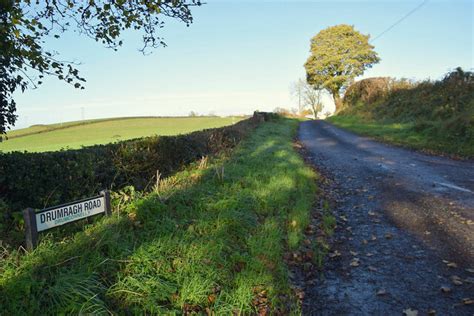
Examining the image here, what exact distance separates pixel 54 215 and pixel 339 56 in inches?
2058

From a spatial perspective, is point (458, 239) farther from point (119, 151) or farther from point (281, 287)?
point (119, 151)

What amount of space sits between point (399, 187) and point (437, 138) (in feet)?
26.0

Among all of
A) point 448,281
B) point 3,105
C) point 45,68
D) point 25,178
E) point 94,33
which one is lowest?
point 448,281

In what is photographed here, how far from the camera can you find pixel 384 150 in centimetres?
1388

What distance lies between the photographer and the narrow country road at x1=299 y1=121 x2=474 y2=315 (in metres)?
3.51

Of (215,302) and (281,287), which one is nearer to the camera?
(215,302)

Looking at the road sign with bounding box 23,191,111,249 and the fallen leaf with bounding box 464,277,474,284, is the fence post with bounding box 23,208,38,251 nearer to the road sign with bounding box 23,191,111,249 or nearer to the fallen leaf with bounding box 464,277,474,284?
the road sign with bounding box 23,191,111,249

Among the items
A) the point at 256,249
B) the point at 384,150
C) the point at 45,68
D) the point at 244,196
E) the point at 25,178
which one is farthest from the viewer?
the point at 384,150

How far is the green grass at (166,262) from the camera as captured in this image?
115 inches

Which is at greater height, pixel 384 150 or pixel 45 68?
pixel 45 68

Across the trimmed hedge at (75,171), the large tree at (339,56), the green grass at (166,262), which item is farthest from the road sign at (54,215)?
the large tree at (339,56)

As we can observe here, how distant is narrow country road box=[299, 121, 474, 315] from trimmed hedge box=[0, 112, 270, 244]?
13.5ft

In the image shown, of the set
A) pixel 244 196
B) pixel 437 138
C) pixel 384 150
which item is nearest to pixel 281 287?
pixel 244 196

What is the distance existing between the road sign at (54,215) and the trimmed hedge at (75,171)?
89 cm
